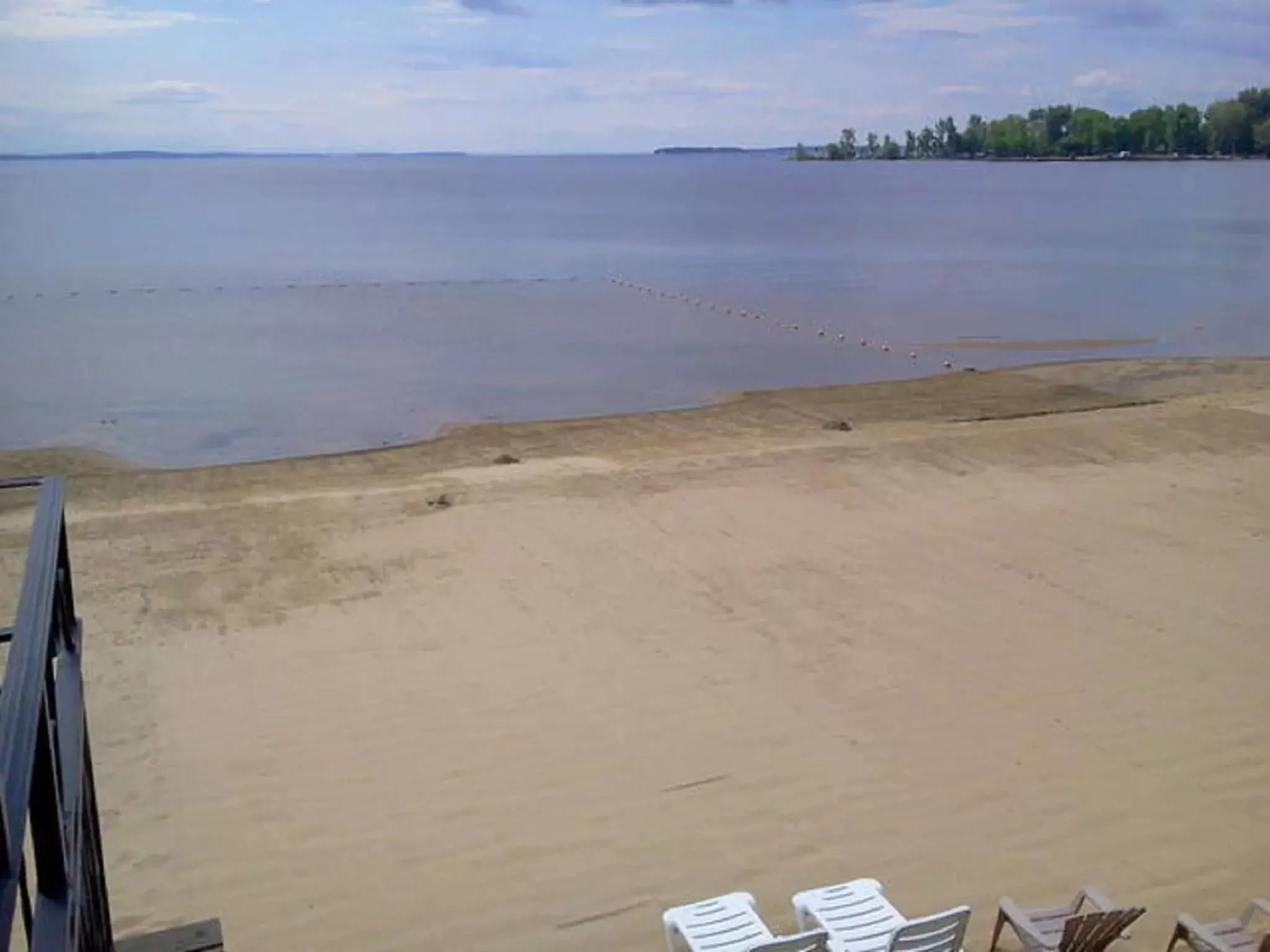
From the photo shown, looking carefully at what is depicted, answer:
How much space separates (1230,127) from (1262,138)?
468cm

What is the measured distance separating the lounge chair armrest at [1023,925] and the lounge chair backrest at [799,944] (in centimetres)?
89

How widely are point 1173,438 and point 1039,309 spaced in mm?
23334

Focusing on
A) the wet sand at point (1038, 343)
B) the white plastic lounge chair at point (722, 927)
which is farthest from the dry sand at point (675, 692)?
the wet sand at point (1038, 343)

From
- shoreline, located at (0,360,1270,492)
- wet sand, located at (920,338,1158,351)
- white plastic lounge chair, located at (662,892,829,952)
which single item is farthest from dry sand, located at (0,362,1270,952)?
wet sand, located at (920,338,1158,351)

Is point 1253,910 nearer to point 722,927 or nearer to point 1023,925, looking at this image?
point 1023,925

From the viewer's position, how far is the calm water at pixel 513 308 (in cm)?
2408

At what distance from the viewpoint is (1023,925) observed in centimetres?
521

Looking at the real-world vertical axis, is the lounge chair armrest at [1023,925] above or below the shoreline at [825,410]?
above

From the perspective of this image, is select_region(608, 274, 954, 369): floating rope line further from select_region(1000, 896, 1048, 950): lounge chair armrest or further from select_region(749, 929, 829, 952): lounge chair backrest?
select_region(749, 929, 829, 952): lounge chair backrest

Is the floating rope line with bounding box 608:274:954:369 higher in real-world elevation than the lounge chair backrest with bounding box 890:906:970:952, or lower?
higher

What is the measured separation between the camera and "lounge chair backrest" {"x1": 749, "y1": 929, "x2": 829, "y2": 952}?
15.5 ft

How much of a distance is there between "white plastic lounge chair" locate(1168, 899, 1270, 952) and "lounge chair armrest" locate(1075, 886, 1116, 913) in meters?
0.28

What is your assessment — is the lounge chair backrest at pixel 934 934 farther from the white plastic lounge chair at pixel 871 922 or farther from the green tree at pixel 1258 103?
the green tree at pixel 1258 103

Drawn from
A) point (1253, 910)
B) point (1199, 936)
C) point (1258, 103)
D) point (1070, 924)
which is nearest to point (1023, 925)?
point (1070, 924)
